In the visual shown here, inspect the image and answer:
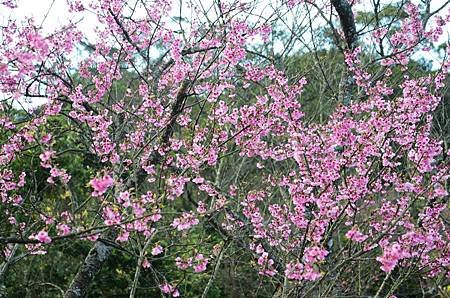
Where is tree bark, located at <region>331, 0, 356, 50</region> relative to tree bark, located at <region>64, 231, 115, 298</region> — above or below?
above

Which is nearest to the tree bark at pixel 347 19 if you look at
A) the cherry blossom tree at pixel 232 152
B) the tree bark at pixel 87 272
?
the cherry blossom tree at pixel 232 152

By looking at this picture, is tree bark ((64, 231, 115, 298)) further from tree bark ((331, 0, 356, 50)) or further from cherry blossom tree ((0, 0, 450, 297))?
tree bark ((331, 0, 356, 50))

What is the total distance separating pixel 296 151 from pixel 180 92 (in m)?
1.01

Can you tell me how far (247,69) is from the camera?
457 centimetres

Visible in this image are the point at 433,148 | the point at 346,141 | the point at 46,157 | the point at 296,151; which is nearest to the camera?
the point at 46,157

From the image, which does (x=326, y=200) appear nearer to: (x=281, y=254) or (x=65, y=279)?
(x=281, y=254)

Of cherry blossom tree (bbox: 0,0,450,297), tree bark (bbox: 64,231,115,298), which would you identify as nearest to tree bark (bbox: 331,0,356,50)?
cherry blossom tree (bbox: 0,0,450,297)

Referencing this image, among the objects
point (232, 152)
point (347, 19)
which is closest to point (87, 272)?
point (232, 152)

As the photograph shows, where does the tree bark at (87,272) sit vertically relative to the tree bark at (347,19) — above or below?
below

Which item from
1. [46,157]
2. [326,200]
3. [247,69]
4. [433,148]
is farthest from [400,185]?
[46,157]

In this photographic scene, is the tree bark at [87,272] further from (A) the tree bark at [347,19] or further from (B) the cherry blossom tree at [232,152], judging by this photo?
(A) the tree bark at [347,19]

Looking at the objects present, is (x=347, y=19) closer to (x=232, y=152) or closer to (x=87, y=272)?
(x=232, y=152)

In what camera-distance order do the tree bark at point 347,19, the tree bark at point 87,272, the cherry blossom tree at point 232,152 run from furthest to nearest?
the tree bark at point 347,19 → the tree bark at point 87,272 → the cherry blossom tree at point 232,152

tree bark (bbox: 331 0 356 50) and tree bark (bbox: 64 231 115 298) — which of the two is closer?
tree bark (bbox: 64 231 115 298)
